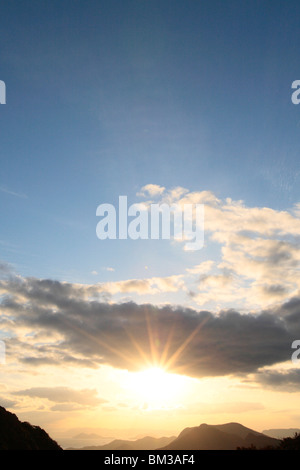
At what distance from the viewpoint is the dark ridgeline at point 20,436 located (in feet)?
219

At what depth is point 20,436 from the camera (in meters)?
70.4

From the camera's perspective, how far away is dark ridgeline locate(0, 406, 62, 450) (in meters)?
66.9

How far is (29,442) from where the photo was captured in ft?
235
